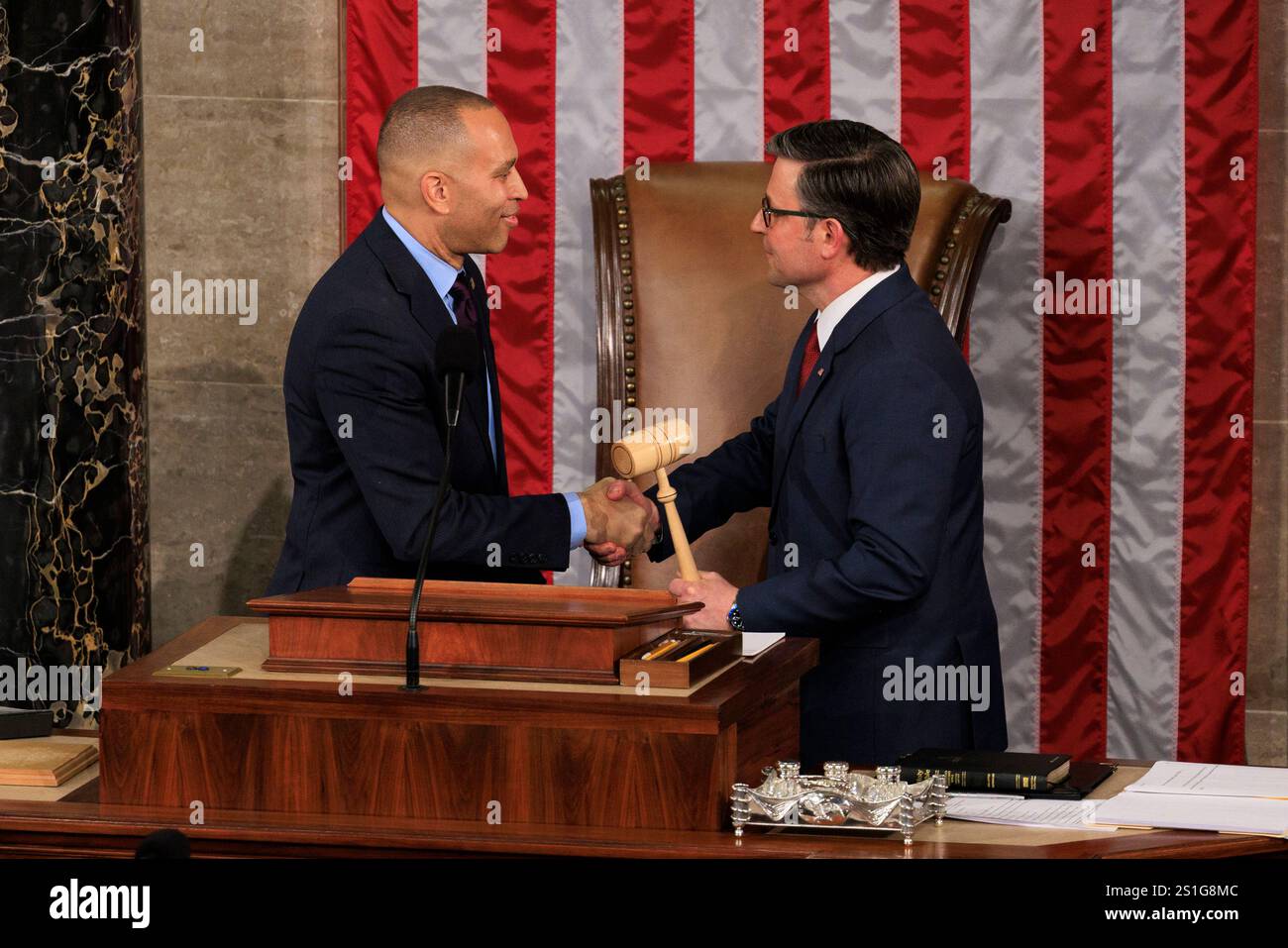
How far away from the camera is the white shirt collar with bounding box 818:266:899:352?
11.2 feet

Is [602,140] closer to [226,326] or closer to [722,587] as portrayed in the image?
[226,326]

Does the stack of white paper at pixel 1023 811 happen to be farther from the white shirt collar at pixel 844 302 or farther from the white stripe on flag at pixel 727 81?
the white stripe on flag at pixel 727 81

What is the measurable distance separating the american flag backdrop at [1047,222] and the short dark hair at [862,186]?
141 cm

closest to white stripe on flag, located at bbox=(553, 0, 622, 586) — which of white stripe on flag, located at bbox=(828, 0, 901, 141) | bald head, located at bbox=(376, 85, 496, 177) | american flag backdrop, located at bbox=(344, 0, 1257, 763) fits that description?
american flag backdrop, located at bbox=(344, 0, 1257, 763)

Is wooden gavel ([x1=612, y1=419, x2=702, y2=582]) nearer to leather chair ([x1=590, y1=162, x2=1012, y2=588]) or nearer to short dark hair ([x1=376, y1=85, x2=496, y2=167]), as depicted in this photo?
short dark hair ([x1=376, y1=85, x2=496, y2=167])

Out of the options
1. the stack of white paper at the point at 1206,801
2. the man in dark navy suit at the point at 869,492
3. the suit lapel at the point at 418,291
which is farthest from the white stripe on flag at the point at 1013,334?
the stack of white paper at the point at 1206,801

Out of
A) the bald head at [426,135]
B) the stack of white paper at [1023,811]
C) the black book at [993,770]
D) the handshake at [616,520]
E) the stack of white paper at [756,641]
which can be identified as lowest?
the stack of white paper at [1023,811]

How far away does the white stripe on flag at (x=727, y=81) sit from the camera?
15.8ft

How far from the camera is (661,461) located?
3.05 meters

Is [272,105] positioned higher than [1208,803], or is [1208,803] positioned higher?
[272,105]

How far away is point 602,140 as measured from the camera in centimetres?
488

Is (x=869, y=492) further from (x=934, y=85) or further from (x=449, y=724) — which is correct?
(x=934, y=85)
